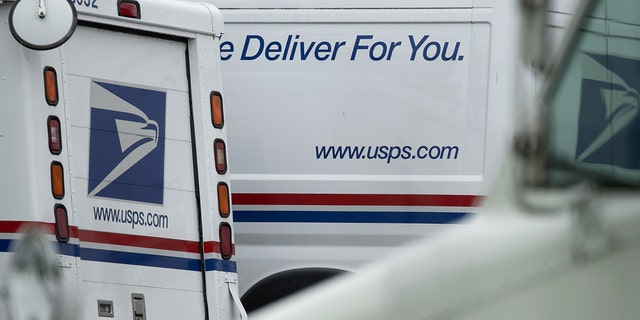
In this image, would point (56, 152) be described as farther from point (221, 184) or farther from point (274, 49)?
point (274, 49)

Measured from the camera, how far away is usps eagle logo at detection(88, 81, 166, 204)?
5809mm

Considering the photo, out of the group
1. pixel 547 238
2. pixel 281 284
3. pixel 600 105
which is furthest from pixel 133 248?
pixel 547 238

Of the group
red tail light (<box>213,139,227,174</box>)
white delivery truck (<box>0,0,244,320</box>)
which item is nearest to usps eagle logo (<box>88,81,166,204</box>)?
white delivery truck (<box>0,0,244,320</box>)

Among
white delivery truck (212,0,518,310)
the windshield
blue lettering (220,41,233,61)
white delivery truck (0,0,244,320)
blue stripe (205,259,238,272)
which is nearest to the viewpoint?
the windshield

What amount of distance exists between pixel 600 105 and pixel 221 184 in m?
3.80

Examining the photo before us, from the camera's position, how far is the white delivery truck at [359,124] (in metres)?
6.84

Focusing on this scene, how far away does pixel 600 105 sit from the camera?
2.52 m

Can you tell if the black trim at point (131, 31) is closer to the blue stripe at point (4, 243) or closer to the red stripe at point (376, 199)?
the blue stripe at point (4, 243)

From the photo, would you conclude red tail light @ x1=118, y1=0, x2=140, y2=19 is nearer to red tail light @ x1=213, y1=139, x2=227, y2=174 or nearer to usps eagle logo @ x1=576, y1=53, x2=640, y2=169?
red tail light @ x1=213, y1=139, x2=227, y2=174

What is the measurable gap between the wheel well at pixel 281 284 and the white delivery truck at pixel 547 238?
14.5ft

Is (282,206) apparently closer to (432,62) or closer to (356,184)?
(356,184)

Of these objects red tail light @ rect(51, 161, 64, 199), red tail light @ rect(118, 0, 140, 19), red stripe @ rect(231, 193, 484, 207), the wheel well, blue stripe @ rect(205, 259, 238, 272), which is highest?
red tail light @ rect(118, 0, 140, 19)

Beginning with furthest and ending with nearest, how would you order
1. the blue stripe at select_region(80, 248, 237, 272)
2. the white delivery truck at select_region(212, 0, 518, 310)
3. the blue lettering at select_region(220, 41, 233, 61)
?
the blue lettering at select_region(220, 41, 233, 61) < the white delivery truck at select_region(212, 0, 518, 310) < the blue stripe at select_region(80, 248, 237, 272)

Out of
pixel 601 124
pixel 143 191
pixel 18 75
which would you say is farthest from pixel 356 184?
pixel 601 124
